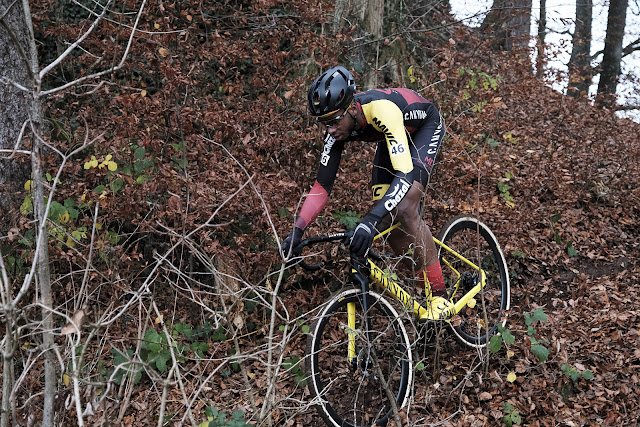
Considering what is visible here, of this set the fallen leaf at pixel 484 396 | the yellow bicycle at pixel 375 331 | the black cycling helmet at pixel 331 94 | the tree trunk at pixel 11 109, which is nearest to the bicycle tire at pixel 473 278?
the yellow bicycle at pixel 375 331

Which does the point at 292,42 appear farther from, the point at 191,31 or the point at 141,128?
A: the point at 141,128

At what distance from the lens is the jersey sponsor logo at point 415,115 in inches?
162

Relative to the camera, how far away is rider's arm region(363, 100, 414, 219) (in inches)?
→ 145

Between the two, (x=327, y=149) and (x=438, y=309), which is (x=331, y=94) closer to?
(x=327, y=149)

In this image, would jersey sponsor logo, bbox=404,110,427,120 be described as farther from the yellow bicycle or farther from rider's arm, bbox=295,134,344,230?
the yellow bicycle

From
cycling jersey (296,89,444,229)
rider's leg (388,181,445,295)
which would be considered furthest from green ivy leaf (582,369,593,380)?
cycling jersey (296,89,444,229)

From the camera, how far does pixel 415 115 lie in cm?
417

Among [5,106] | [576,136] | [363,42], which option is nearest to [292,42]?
[363,42]

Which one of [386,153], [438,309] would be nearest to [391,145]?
[386,153]

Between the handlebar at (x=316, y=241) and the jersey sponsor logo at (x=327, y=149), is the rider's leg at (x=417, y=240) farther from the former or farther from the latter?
the jersey sponsor logo at (x=327, y=149)

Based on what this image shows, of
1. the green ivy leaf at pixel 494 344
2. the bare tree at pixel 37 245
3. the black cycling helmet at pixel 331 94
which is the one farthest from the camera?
the green ivy leaf at pixel 494 344

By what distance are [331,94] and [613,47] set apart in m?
11.1

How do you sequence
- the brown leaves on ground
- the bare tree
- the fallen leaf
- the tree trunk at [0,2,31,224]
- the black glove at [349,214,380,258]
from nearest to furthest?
the bare tree < the black glove at [349,214,380,258] < the fallen leaf < the brown leaves on ground < the tree trunk at [0,2,31,224]

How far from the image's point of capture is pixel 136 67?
246 inches
